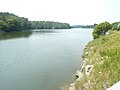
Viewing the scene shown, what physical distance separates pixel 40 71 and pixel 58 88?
7.95 metres

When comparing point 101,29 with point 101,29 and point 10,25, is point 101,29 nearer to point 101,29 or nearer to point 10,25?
point 101,29

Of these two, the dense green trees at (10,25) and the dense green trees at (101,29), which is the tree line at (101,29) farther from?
the dense green trees at (10,25)

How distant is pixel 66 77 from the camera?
1008 inches

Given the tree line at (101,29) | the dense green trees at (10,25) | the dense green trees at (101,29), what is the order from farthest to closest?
the dense green trees at (10,25)
the dense green trees at (101,29)
the tree line at (101,29)

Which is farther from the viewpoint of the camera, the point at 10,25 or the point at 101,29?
the point at 10,25

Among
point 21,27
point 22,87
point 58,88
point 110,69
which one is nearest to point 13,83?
point 22,87

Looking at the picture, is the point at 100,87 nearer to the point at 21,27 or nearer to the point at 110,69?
the point at 110,69

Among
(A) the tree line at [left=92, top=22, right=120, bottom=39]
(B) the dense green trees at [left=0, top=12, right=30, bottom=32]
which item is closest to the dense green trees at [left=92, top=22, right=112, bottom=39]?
(A) the tree line at [left=92, top=22, right=120, bottom=39]

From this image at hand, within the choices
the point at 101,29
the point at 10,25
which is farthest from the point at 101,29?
the point at 10,25

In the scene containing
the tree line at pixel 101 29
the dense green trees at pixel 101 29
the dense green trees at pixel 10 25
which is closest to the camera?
the tree line at pixel 101 29

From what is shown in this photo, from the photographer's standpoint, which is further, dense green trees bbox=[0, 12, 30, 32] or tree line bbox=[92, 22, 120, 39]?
dense green trees bbox=[0, 12, 30, 32]

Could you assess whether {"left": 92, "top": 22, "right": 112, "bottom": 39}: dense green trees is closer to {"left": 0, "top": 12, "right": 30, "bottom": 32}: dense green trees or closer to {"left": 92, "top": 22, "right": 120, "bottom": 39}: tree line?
{"left": 92, "top": 22, "right": 120, "bottom": 39}: tree line

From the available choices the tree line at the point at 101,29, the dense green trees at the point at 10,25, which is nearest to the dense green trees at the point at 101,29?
the tree line at the point at 101,29

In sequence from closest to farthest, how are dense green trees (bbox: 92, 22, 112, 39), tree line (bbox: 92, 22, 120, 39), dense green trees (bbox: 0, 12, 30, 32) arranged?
tree line (bbox: 92, 22, 120, 39)
dense green trees (bbox: 92, 22, 112, 39)
dense green trees (bbox: 0, 12, 30, 32)
